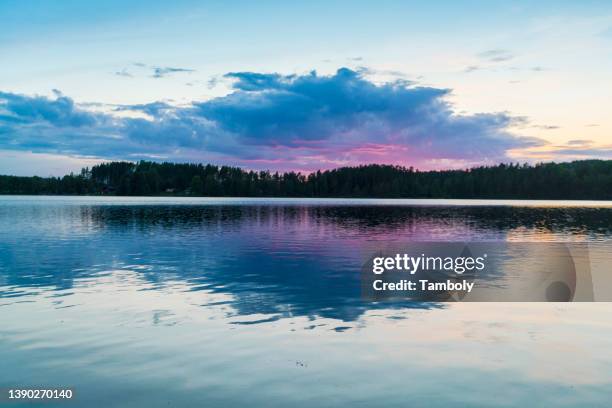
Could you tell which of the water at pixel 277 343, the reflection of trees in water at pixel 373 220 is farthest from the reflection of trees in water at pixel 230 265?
the reflection of trees in water at pixel 373 220

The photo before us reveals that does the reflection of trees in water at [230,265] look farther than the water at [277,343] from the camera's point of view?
Yes

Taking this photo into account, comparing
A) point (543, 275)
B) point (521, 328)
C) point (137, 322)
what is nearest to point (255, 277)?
point (137, 322)

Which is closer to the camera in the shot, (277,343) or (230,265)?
(277,343)

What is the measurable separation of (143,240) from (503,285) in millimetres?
36357

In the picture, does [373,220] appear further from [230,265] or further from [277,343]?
[277,343]

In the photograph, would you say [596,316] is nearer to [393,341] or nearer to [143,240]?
[393,341]

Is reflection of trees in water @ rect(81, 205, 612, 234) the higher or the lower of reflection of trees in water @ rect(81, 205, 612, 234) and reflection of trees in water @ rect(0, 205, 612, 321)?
the higher

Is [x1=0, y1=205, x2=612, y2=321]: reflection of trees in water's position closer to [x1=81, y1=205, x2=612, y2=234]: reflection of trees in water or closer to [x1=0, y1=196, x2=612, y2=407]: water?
[x1=0, y1=196, x2=612, y2=407]: water

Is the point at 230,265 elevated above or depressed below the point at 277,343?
below

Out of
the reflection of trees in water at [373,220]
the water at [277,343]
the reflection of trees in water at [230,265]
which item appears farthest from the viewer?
the reflection of trees in water at [373,220]

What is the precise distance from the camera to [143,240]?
5247 centimetres

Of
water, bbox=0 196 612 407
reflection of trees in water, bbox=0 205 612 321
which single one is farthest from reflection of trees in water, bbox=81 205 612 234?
water, bbox=0 196 612 407

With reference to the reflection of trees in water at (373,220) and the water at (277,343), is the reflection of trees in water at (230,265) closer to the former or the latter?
the water at (277,343)

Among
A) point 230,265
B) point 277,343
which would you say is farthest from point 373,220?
point 277,343
